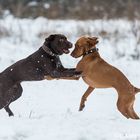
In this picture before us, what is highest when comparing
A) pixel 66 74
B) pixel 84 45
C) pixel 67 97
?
pixel 84 45

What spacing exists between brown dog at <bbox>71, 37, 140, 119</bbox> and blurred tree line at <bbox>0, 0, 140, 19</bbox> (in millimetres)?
13863

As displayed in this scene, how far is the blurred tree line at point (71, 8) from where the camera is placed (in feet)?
73.9

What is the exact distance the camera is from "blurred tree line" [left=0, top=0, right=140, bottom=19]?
22.5 metres

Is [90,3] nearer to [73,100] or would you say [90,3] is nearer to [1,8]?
[1,8]

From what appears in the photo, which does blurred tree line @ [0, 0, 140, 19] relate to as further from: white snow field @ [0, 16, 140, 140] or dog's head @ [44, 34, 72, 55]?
dog's head @ [44, 34, 72, 55]

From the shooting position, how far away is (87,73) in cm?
753

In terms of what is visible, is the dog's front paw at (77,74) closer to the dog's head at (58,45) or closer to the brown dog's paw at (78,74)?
Answer: the brown dog's paw at (78,74)

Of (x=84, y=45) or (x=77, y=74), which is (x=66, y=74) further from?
(x=84, y=45)

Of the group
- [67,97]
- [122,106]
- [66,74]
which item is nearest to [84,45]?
[66,74]

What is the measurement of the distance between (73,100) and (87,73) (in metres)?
2.35

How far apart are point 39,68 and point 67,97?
2.61 m

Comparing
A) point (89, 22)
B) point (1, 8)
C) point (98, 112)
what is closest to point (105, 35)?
point (89, 22)

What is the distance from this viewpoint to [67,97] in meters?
10.1

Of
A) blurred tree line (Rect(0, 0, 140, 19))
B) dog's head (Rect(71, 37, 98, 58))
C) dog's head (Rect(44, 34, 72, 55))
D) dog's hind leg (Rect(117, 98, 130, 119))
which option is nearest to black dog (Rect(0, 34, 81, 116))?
dog's head (Rect(44, 34, 72, 55))
